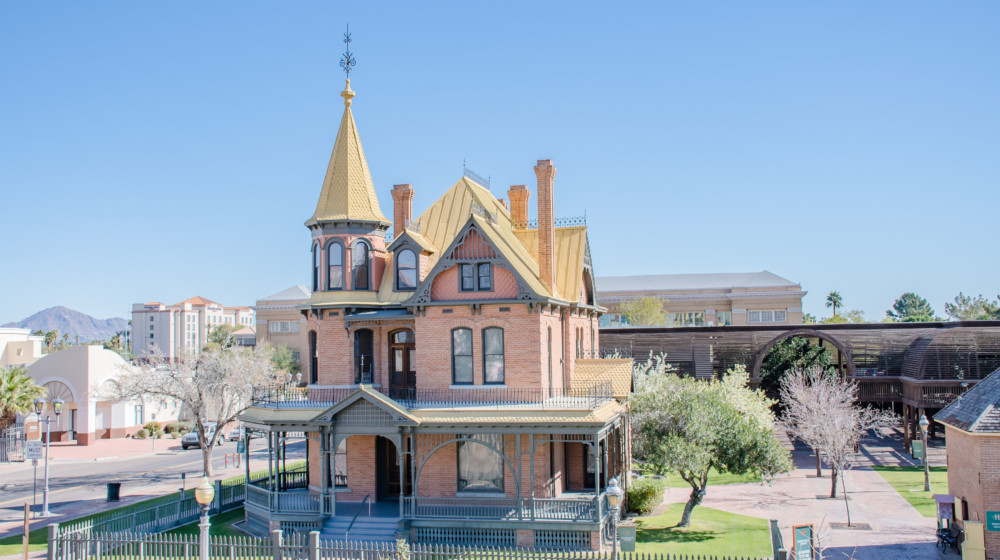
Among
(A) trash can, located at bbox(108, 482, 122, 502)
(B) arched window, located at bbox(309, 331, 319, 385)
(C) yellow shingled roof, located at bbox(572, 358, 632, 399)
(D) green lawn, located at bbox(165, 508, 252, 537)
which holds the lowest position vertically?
(D) green lawn, located at bbox(165, 508, 252, 537)

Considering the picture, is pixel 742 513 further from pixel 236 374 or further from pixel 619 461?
pixel 236 374

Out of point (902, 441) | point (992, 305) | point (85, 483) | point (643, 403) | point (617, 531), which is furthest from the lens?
point (992, 305)

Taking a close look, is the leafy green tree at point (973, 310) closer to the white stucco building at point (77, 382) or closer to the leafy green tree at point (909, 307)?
the leafy green tree at point (909, 307)

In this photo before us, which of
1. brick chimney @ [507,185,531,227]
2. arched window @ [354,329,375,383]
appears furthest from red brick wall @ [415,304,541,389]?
brick chimney @ [507,185,531,227]

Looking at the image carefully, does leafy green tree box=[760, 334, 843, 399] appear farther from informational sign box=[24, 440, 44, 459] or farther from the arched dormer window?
informational sign box=[24, 440, 44, 459]

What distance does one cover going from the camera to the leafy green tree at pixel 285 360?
85.0 m

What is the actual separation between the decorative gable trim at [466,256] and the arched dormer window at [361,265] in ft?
9.30

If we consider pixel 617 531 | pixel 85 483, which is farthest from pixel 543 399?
pixel 85 483

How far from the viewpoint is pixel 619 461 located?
32250 mm

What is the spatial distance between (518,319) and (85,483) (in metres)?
26.3

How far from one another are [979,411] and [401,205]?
21.6 m

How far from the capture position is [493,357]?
27547 mm

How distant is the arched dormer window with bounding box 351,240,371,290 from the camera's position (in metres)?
29.7

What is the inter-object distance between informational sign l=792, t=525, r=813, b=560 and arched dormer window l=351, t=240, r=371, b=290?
17237mm
